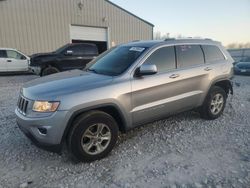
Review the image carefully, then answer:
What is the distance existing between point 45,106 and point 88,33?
1737 cm

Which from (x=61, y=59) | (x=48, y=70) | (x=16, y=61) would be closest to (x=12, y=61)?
(x=16, y=61)

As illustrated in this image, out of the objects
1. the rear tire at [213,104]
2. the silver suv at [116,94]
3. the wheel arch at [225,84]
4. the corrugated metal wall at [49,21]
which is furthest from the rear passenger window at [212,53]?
the corrugated metal wall at [49,21]

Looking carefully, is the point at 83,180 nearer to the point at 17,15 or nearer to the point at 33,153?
the point at 33,153

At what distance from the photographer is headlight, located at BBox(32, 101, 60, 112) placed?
3168 millimetres

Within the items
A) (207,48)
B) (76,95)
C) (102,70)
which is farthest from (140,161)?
(207,48)

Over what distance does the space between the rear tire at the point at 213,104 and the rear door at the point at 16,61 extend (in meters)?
12.5

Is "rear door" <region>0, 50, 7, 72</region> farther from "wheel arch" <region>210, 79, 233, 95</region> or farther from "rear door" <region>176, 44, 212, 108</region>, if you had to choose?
"wheel arch" <region>210, 79, 233, 95</region>

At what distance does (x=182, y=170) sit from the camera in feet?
10.8

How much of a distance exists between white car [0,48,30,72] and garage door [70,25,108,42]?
5.42m

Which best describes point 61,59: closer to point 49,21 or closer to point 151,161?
point 49,21

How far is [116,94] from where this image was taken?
11.7ft

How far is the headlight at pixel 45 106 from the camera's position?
3.17 m

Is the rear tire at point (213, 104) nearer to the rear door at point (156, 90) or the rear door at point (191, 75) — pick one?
the rear door at point (191, 75)

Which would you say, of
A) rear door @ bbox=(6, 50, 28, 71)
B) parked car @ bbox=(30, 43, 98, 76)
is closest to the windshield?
parked car @ bbox=(30, 43, 98, 76)
